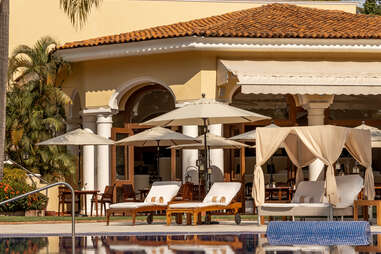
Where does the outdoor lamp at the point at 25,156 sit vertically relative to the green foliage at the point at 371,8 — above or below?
below

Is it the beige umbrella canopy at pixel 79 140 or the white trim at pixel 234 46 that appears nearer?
the beige umbrella canopy at pixel 79 140

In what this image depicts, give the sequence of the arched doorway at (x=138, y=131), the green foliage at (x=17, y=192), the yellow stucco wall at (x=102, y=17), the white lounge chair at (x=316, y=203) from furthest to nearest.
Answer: the yellow stucco wall at (x=102, y=17)
the arched doorway at (x=138, y=131)
the green foliage at (x=17, y=192)
the white lounge chair at (x=316, y=203)

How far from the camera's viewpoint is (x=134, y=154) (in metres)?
34.0

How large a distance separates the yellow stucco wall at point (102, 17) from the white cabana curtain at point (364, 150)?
20.4 meters

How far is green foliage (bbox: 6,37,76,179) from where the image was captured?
108ft

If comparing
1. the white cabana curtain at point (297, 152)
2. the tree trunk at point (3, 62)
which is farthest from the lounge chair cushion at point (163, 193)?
the tree trunk at point (3, 62)

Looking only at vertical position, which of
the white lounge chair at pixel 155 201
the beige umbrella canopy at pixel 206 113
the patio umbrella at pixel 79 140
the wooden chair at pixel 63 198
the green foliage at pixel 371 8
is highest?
the green foliage at pixel 371 8

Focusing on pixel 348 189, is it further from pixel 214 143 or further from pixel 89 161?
pixel 89 161

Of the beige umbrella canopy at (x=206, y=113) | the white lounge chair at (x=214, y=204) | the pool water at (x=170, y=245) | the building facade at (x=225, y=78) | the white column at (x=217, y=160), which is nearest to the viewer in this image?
the pool water at (x=170, y=245)

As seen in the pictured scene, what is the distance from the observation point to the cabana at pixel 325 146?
21547 millimetres

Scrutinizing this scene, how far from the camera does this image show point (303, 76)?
30.2 m

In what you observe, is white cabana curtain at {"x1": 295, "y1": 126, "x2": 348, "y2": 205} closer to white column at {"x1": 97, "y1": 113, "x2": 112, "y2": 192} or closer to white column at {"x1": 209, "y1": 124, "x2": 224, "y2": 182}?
white column at {"x1": 209, "y1": 124, "x2": 224, "y2": 182}

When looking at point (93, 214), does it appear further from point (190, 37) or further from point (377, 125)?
point (377, 125)

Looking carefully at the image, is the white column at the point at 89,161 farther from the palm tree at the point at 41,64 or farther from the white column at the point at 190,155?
the white column at the point at 190,155
